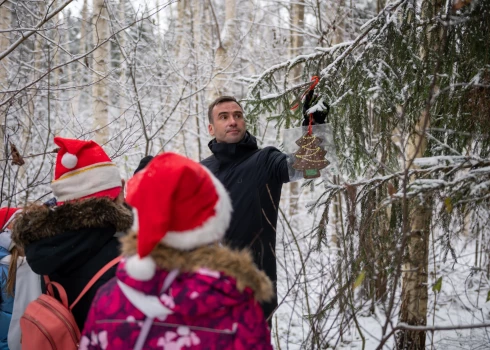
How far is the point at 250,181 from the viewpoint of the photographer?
2.99 meters

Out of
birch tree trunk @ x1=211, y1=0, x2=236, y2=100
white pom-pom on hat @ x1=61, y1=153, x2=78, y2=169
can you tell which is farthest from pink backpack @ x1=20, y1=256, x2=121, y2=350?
birch tree trunk @ x1=211, y1=0, x2=236, y2=100

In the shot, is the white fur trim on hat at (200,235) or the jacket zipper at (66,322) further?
the jacket zipper at (66,322)

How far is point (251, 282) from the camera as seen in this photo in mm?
1401

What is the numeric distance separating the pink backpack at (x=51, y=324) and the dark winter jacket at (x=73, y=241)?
60 millimetres

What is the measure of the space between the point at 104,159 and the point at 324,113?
1.46m

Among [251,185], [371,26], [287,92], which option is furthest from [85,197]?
[371,26]

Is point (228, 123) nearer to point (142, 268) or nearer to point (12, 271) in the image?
point (12, 271)

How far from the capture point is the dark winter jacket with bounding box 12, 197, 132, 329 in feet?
6.01

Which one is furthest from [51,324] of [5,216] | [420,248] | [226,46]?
[226,46]

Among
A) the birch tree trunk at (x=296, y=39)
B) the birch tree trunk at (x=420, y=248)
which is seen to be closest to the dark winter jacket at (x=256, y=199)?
the birch tree trunk at (x=420, y=248)

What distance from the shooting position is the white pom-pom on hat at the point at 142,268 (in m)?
1.37

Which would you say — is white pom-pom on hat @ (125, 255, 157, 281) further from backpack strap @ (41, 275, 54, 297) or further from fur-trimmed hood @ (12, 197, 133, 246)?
backpack strap @ (41, 275, 54, 297)

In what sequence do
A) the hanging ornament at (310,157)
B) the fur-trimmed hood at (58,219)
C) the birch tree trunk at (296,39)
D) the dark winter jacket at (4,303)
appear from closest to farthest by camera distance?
the fur-trimmed hood at (58,219) < the dark winter jacket at (4,303) < the hanging ornament at (310,157) < the birch tree trunk at (296,39)

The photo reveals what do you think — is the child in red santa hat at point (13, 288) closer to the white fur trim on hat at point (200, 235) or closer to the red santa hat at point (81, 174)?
the red santa hat at point (81, 174)
